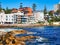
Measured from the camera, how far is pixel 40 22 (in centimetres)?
8331

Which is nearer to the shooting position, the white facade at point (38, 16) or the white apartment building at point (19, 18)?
the white apartment building at point (19, 18)

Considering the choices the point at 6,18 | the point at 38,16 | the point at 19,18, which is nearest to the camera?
the point at 6,18

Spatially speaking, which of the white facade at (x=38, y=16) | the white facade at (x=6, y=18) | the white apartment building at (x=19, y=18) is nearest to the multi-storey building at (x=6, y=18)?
the white facade at (x=6, y=18)

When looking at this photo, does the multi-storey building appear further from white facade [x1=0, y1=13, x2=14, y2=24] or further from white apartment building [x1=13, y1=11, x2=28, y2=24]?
white apartment building [x1=13, y1=11, x2=28, y2=24]

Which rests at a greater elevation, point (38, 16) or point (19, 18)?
point (38, 16)

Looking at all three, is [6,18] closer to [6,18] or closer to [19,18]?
[6,18]

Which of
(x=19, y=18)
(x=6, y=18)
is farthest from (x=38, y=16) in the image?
(x=6, y=18)

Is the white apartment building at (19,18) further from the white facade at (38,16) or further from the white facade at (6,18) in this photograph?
the white facade at (38,16)

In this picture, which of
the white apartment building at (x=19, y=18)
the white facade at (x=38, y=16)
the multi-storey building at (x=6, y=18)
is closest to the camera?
the multi-storey building at (x=6, y=18)

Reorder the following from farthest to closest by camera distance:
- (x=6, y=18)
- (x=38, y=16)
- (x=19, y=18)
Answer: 1. (x=38, y=16)
2. (x=19, y=18)
3. (x=6, y=18)

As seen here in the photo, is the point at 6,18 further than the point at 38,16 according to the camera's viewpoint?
No

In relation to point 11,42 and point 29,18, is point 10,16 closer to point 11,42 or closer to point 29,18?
point 29,18

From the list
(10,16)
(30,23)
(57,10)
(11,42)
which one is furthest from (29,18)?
(11,42)

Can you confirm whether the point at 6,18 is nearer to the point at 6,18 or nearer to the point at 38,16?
the point at 6,18
